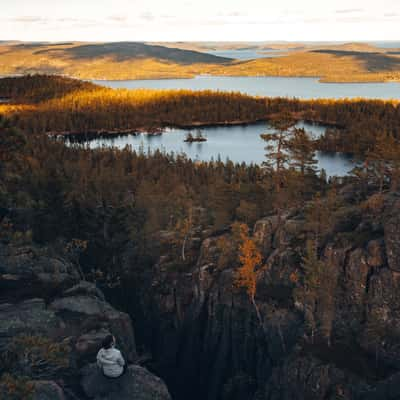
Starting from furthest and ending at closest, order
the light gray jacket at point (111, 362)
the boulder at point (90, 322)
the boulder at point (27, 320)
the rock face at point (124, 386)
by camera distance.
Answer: the boulder at point (90, 322) < the boulder at point (27, 320) < the rock face at point (124, 386) < the light gray jacket at point (111, 362)

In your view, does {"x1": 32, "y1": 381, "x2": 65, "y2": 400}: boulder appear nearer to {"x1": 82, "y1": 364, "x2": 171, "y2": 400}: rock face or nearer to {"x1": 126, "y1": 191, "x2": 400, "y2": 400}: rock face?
{"x1": 82, "y1": 364, "x2": 171, "y2": 400}: rock face

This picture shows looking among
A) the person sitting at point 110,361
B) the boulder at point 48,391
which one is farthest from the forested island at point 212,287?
the person sitting at point 110,361

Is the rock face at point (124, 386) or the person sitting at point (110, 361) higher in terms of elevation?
the person sitting at point (110, 361)

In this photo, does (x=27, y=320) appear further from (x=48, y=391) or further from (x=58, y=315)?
(x=48, y=391)

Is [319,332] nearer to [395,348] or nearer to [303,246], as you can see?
[395,348]

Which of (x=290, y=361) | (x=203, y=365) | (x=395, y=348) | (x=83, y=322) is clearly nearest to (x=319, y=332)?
(x=290, y=361)

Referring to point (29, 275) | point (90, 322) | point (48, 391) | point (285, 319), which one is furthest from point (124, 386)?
point (285, 319)

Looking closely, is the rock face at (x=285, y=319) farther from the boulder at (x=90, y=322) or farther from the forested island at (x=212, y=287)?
the boulder at (x=90, y=322)
